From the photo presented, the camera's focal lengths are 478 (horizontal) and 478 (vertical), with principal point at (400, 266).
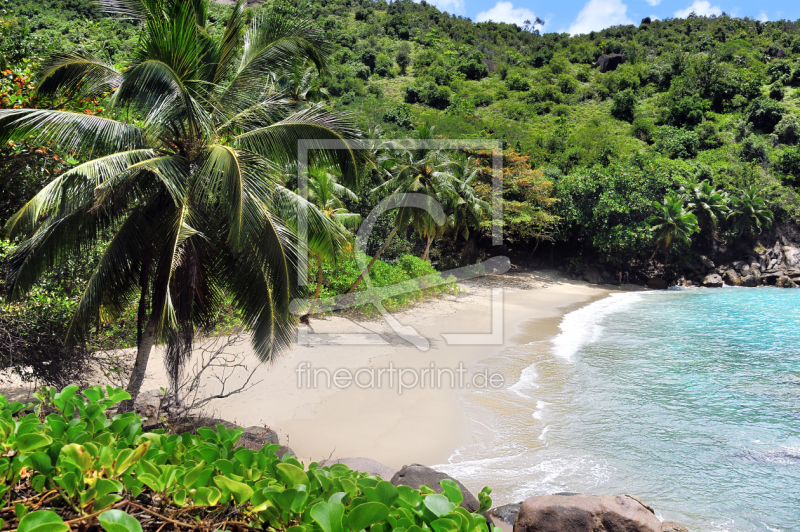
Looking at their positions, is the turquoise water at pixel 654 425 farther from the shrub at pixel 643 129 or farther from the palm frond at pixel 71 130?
the shrub at pixel 643 129

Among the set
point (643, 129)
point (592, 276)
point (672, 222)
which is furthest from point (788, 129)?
point (592, 276)

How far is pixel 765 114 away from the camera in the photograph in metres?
42.8

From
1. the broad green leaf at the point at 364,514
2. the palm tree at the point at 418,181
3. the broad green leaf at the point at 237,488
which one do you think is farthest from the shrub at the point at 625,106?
the broad green leaf at the point at 237,488

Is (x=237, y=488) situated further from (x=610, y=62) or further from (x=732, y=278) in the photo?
(x=610, y=62)

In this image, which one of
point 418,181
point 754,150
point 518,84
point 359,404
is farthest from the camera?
point 518,84

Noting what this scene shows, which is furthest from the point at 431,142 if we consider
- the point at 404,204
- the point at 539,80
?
the point at 539,80

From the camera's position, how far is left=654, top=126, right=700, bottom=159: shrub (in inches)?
1620

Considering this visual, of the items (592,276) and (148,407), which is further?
(592,276)

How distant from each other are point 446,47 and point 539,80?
50.4 feet

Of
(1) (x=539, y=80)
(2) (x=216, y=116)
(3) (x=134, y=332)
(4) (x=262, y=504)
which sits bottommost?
(3) (x=134, y=332)

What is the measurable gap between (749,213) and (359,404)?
34208 millimetres

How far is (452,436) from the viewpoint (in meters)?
8.57

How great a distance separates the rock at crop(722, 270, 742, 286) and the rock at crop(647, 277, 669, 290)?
5.28m

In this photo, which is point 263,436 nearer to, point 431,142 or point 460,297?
point 431,142
